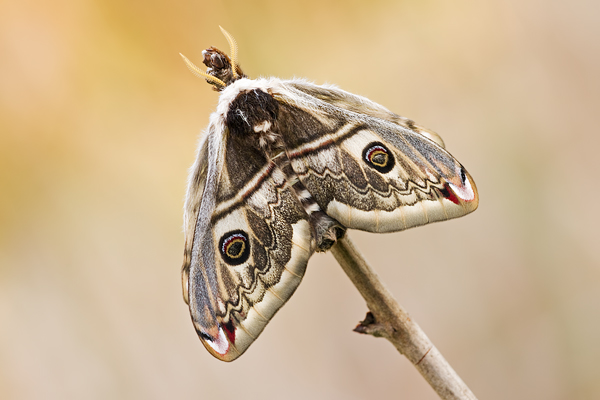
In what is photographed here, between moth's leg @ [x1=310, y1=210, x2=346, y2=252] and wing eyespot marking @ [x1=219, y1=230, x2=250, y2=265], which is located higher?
wing eyespot marking @ [x1=219, y1=230, x2=250, y2=265]

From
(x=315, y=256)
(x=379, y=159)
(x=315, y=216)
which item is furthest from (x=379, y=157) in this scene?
(x=315, y=256)

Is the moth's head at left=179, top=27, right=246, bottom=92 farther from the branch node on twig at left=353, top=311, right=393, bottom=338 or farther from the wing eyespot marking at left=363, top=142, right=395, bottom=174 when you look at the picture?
the branch node on twig at left=353, top=311, right=393, bottom=338

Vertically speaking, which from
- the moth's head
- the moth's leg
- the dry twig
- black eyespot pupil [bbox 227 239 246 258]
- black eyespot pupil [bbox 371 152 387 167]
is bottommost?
the dry twig

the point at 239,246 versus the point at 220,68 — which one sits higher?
the point at 220,68

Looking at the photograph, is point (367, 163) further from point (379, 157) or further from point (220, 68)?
point (220, 68)

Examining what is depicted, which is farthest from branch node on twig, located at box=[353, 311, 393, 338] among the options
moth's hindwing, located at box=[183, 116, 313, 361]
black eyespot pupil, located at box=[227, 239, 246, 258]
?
black eyespot pupil, located at box=[227, 239, 246, 258]

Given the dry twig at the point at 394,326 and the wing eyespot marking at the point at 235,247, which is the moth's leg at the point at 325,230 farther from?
the wing eyespot marking at the point at 235,247

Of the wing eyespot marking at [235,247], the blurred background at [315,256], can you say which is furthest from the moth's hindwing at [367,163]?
the blurred background at [315,256]

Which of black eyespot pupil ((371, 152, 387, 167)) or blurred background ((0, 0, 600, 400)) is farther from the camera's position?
blurred background ((0, 0, 600, 400))

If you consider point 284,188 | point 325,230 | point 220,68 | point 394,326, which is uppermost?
point 220,68
